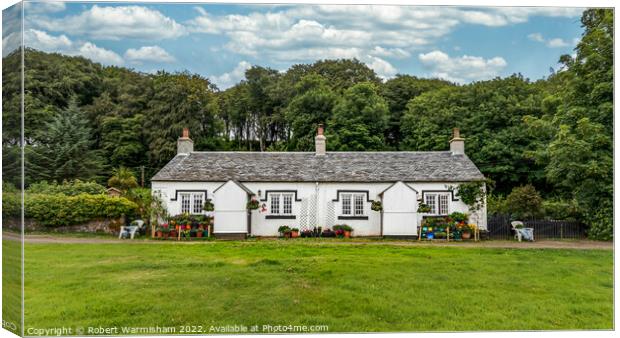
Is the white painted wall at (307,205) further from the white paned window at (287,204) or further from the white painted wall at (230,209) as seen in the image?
the white paned window at (287,204)

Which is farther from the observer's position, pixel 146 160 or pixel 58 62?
pixel 146 160

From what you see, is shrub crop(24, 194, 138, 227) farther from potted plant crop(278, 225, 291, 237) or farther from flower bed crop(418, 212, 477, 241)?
flower bed crop(418, 212, 477, 241)

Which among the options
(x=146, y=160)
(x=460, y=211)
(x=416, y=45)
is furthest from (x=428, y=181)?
(x=146, y=160)

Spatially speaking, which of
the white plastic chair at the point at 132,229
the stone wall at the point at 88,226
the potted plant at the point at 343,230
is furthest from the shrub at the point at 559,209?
the stone wall at the point at 88,226

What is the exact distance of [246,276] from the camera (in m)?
9.19

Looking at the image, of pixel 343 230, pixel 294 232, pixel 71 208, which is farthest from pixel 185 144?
pixel 343 230

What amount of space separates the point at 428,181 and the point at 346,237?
3198 millimetres

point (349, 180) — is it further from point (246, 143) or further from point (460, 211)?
point (246, 143)

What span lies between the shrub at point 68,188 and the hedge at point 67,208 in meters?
0.07

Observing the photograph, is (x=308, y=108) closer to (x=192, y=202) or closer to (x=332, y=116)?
(x=332, y=116)

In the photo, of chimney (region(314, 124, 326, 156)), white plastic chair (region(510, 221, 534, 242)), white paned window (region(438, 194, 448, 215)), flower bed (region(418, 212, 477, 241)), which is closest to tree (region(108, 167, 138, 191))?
chimney (region(314, 124, 326, 156))

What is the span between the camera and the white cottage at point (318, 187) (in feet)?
37.9

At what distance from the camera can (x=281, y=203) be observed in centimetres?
1255

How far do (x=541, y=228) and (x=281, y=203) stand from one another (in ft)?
18.8
